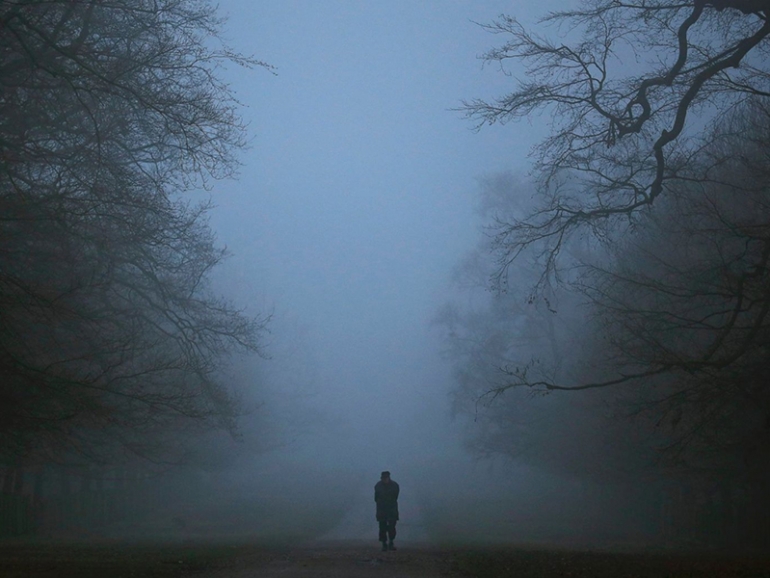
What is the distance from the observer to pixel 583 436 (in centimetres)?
2983

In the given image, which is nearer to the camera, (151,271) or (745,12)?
(745,12)

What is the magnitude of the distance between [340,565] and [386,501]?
18.7ft

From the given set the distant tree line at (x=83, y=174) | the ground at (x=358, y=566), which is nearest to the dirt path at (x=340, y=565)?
the ground at (x=358, y=566)

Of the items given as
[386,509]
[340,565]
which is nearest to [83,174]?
[340,565]

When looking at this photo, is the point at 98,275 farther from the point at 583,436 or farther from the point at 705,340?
the point at 583,436

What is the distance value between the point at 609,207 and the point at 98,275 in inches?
402

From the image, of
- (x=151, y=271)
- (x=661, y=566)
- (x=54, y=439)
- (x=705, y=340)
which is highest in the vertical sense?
(x=151, y=271)

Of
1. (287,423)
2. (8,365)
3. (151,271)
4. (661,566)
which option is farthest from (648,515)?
(287,423)

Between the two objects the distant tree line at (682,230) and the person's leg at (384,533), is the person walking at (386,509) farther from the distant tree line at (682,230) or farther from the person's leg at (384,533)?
the distant tree line at (682,230)

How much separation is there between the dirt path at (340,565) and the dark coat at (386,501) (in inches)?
59.3

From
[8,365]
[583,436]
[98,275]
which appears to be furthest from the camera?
[583,436]

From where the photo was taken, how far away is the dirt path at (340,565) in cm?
1209

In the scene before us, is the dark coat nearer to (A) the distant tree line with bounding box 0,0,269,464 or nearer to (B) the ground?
(B) the ground

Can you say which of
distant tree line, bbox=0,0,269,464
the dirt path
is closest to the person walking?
the dirt path
